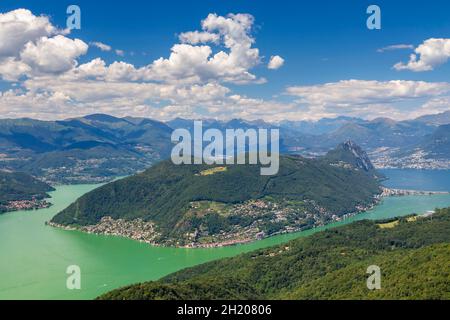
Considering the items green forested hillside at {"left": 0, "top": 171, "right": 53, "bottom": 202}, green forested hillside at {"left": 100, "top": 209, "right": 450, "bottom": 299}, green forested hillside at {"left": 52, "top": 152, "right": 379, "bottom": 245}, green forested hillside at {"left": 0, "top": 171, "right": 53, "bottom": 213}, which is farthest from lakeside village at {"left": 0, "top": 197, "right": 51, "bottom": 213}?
green forested hillside at {"left": 100, "top": 209, "right": 450, "bottom": 299}

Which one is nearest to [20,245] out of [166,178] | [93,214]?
[93,214]

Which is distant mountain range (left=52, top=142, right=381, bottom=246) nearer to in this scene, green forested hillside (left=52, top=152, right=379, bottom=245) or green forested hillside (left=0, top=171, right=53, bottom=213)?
green forested hillside (left=52, top=152, right=379, bottom=245)

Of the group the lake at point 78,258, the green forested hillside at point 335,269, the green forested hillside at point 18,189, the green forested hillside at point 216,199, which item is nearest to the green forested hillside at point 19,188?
the green forested hillside at point 18,189

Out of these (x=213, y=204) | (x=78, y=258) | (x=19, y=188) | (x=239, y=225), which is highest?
(x=19, y=188)

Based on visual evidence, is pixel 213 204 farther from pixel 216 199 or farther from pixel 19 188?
pixel 19 188

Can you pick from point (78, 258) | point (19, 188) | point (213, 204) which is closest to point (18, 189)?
point (19, 188)

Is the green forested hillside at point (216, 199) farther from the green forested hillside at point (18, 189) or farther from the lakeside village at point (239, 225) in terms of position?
the green forested hillside at point (18, 189)

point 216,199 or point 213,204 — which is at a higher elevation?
point 216,199
